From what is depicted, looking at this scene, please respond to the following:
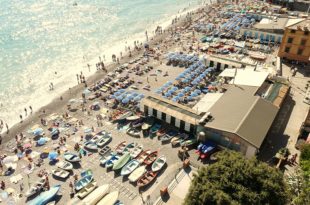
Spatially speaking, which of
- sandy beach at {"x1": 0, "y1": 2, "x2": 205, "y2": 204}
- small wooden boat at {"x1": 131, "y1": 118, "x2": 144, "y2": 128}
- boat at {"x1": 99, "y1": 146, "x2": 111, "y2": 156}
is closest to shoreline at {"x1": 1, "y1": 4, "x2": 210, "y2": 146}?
sandy beach at {"x1": 0, "y1": 2, "x2": 205, "y2": 204}

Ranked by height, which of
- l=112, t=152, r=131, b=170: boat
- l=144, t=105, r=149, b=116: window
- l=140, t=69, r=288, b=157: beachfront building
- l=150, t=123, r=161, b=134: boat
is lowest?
l=112, t=152, r=131, b=170: boat

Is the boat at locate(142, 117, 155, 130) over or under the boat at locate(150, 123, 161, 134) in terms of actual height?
over

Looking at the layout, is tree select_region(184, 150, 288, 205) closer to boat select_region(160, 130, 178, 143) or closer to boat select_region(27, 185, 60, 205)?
boat select_region(160, 130, 178, 143)

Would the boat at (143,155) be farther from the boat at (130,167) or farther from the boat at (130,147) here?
the boat at (130,147)

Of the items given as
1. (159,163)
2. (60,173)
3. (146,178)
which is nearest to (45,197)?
(60,173)

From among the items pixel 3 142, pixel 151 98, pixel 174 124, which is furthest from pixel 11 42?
pixel 174 124

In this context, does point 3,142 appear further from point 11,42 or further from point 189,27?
point 189,27

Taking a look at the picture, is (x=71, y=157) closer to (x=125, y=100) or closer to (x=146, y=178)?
(x=146, y=178)
